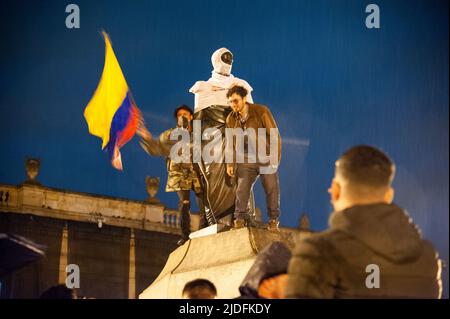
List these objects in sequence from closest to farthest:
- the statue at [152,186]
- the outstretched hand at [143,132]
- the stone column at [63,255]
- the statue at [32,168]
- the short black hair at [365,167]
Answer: the short black hair at [365,167]
the outstretched hand at [143,132]
the stone column at [63,255]
the statue at [32,168]
the statue at [152,186]

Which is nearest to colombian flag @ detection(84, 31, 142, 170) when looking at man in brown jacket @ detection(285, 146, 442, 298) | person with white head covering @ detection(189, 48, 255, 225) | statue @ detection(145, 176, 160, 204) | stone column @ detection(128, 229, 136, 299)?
person with white head covering @ detection(189, 48, 255, 225)

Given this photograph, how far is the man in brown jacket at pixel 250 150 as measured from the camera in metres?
10.2

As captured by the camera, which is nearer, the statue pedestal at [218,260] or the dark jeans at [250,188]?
the statue pedestal at [218,260]

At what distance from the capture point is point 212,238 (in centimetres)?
1007

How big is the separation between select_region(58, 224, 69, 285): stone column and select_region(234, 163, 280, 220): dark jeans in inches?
671

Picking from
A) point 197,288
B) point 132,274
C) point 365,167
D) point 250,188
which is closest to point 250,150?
point 250,188

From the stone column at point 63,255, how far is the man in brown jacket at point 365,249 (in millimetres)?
22575

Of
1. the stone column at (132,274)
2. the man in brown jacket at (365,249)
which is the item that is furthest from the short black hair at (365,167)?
the stone column at (132,274)

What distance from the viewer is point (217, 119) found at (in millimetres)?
11109

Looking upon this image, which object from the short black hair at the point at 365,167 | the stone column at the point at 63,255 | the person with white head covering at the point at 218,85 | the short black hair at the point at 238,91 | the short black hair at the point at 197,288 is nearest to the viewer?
the short black hair at the point at 365,167

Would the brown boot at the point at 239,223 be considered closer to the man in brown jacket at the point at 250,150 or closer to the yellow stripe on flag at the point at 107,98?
the man in brown jacket at the point at 250,150

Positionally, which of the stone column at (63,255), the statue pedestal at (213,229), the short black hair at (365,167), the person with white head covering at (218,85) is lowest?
the short black hair at (365,167)
